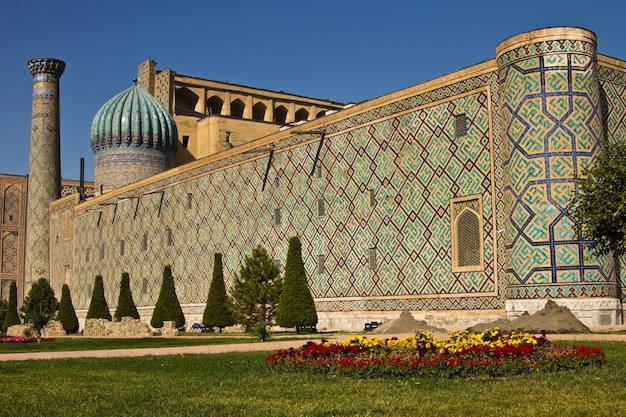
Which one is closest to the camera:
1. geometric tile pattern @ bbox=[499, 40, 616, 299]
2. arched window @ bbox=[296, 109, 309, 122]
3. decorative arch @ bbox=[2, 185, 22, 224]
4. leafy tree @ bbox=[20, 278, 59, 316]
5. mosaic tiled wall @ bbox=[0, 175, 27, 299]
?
geometric tile pattern @ bbox=[499, 40, 616, 299]

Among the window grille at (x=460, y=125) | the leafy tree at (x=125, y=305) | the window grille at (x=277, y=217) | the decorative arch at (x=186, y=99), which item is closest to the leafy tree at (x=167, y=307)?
the leafy tree at (x=125, y=305)

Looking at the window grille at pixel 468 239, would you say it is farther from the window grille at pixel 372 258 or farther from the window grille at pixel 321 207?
the window grille at pixel 321 207

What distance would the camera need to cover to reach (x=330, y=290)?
78.4 feet

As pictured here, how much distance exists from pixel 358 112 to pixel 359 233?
3396 millimetres

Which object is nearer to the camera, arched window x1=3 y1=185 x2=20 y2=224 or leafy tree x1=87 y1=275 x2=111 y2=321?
leafy tree x1=87 y1=275 x2=111 y2=321

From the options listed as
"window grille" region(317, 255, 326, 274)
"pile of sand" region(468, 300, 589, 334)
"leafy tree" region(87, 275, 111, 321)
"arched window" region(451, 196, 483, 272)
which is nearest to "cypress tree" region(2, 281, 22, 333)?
"leafy tree" region(87, 275, 111, 321)

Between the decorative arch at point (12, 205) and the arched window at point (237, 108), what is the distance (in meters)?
17.9

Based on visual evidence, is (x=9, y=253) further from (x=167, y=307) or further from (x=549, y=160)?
(x=549, y=160)

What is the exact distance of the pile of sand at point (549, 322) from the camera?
54.5 feet

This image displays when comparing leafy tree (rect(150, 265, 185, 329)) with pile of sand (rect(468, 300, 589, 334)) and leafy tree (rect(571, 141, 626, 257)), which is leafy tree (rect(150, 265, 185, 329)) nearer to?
pile of sand (rect(468, 300, 589, 334))

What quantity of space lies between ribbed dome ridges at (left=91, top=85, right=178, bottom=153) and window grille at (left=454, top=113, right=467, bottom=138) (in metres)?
20.3

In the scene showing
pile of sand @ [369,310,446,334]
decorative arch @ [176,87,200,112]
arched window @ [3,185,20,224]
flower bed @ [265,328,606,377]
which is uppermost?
decorative arch @ [176,87,200,112]

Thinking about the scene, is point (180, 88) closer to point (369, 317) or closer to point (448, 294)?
point (369, 317)

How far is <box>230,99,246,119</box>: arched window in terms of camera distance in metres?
40.2
